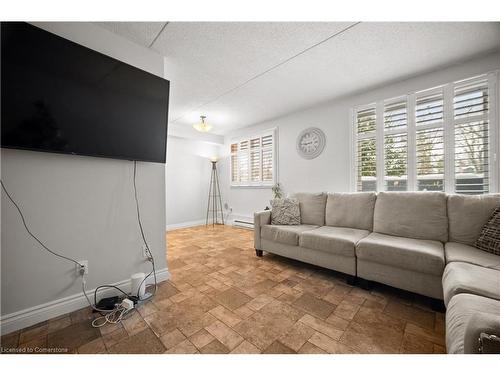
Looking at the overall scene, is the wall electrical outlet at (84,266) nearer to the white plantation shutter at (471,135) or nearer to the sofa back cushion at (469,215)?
the sofa back cushion at (469,215)

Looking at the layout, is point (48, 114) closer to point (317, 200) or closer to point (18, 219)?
point (18, 219)

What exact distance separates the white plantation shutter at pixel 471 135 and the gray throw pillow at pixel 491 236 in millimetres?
689

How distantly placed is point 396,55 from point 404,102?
0.80m

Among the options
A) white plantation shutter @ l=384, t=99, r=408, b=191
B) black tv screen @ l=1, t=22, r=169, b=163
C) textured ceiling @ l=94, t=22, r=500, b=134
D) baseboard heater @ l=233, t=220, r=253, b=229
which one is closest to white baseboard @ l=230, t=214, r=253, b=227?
Result: baseboard heater @ l=233, t=220, r=253, b=229

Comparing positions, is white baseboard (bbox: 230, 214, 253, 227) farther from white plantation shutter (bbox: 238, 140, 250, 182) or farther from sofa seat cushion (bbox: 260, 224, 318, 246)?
sofa seat cushion (bbox: 260, 224, 318, 246)

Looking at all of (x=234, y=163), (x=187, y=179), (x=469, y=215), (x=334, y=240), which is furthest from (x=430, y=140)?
(x=187, y=179)

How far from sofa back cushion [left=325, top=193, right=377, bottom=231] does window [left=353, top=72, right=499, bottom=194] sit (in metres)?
0.51

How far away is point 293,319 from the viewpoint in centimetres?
141

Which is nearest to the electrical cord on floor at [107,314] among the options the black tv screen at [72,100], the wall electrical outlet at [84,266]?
the wall electrical outlet at [84,266]

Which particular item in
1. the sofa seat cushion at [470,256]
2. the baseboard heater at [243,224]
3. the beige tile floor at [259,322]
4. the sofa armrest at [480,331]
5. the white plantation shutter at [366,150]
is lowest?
the beige tile floor at [259,322]

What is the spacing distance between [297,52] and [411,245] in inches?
86.5

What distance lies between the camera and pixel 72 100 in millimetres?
1417

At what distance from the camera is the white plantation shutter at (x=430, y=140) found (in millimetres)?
2350

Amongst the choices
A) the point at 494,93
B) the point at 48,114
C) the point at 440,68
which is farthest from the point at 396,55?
the point at 48,114
